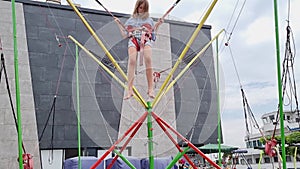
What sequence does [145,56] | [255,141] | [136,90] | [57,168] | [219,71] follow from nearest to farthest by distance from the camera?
[145,56]
[136,90]
[219,71]
[57,168]
[255,141]

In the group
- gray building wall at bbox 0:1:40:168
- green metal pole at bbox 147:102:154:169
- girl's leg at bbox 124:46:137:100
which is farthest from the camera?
gray building wall at bbox 0:1:40:168

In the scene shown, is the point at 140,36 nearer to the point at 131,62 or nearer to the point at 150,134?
the point at 131,62

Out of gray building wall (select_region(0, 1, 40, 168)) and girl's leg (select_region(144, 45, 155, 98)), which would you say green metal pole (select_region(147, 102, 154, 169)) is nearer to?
girl's leg (select_region(144, 45, 155, 98))

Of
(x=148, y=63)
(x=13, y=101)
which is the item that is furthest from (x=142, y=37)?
(x=13, y=101)

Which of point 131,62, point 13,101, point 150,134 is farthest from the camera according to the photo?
point 13,101

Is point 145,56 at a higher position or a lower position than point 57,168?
higher

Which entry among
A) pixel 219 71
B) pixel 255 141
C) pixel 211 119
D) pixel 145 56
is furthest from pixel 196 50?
pixel 255 141

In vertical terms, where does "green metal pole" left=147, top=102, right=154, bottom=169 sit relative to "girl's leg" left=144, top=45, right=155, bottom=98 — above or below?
below

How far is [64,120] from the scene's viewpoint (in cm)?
818

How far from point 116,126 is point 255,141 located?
24.0m

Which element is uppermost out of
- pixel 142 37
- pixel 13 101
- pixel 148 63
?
pixel 13 101

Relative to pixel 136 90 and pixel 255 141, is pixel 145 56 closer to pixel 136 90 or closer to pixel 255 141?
pixel 136 90

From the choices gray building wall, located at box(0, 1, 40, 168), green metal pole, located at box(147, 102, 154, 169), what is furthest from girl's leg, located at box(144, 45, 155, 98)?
gray building wall, located at box(0, 1, 40, 168)

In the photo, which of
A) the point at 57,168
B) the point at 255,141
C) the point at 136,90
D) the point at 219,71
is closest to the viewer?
the point at 136,90
